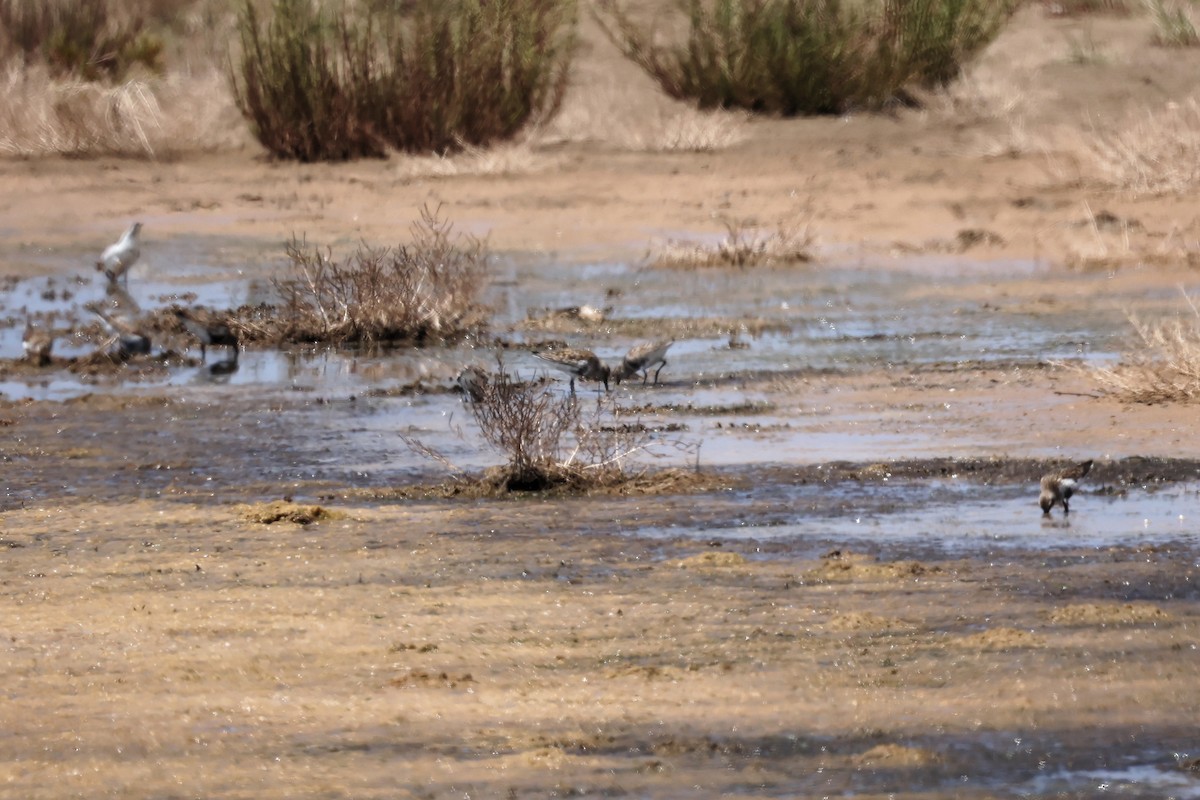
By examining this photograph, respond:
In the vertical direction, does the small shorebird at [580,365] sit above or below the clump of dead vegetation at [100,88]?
below

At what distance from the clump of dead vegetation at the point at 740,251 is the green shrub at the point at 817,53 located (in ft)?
27.2

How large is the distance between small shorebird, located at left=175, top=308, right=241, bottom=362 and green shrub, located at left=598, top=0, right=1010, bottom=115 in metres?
13.0

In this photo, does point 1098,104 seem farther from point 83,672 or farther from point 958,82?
point 83,672

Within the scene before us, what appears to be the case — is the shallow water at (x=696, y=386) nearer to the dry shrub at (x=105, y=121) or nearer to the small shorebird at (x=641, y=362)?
the small shorebird at (x=641, y=362)

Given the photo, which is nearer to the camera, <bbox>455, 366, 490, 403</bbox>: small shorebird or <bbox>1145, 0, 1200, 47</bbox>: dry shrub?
<bbox>455, 366, 490, 403</bbox>: small shorebird

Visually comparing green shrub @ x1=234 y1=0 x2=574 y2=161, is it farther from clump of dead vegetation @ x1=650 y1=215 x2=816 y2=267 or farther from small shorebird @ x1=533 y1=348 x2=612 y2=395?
small shorebird @ x1=533 y1=348 x2=612 y2=395

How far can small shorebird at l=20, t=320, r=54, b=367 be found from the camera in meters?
13.2

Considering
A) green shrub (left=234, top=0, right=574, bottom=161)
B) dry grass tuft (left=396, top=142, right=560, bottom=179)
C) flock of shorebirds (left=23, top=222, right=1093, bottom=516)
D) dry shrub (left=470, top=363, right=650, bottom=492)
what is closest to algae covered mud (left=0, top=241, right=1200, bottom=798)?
flock of shorebirds (left=23, top=222, right=1093, bottom=516)

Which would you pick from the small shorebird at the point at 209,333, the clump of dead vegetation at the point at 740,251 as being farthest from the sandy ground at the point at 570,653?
the clump of dead vegetation at the point at 740,251

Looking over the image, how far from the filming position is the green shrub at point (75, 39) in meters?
28.2

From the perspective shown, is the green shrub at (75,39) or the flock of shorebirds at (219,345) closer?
the flock of shorebirds at (219,345)

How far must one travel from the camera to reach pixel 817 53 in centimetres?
2592

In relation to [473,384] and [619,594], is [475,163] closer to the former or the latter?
[473,384]

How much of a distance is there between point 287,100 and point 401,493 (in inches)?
605
